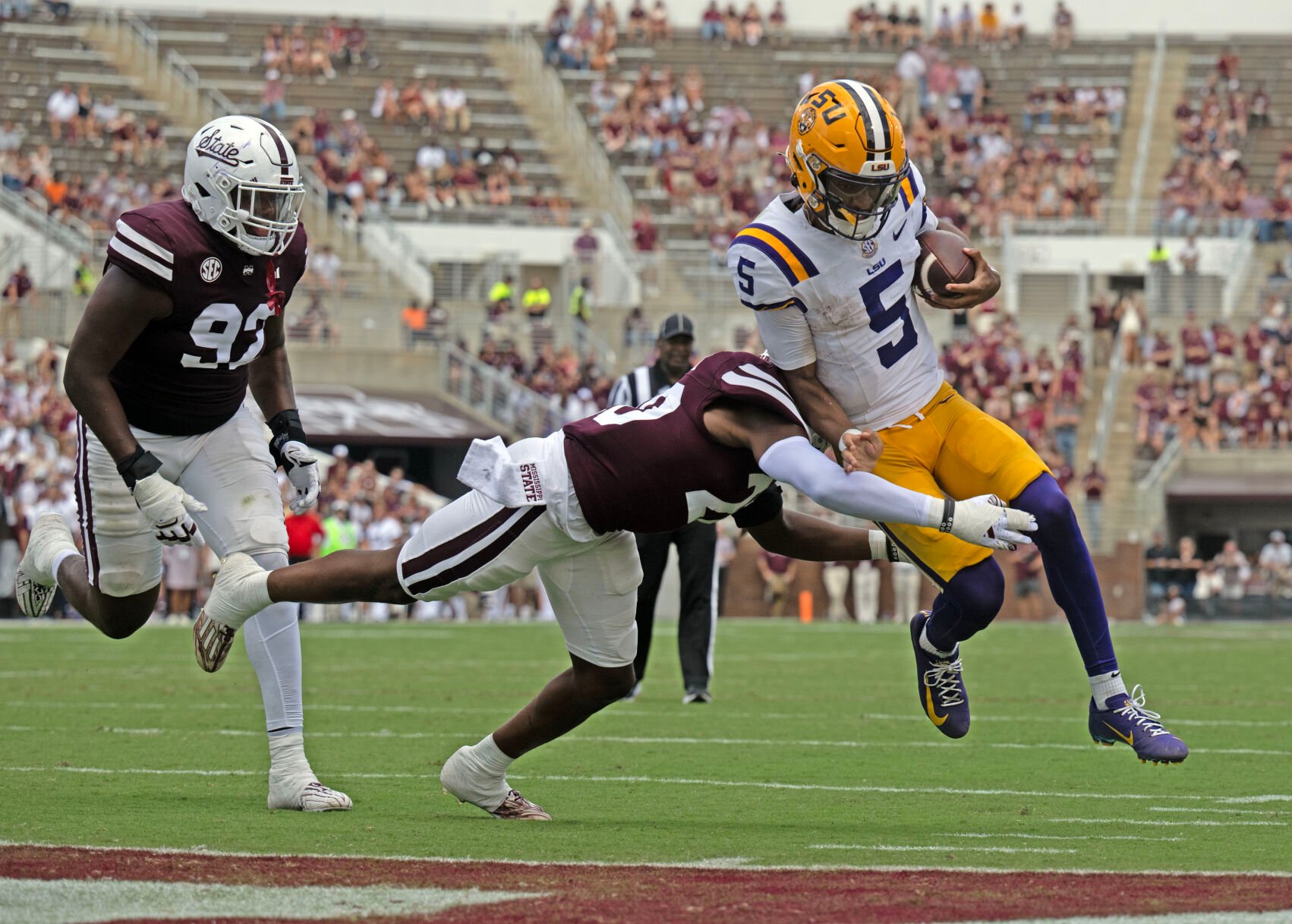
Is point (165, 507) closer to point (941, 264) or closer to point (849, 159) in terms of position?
point (849, 159)

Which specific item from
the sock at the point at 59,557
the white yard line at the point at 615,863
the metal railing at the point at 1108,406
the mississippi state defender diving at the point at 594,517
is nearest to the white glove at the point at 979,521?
the mississippi state defender diving at the point at 594,517

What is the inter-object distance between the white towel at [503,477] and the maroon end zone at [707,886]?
4.04 ft

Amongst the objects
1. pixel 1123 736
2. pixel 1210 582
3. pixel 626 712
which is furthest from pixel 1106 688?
pixel 1210 582

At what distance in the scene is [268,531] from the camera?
6285 millimetres

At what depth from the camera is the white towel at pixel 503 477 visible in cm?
561

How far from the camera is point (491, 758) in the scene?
5910 millimetres

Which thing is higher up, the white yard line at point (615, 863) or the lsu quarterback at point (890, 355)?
the lsu quarterback at point (890, 355)

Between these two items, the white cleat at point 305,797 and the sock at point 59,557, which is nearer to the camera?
the white cleat at point 305,797

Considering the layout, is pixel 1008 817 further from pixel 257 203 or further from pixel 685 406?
pixel 257 203

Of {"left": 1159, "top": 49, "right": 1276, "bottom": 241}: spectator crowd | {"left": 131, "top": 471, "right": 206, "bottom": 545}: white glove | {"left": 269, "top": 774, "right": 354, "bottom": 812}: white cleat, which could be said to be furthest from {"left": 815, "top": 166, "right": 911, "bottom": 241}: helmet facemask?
{"left": 1159, "top": 49, "right": 1276, "bottom": 241}: spectator crowd

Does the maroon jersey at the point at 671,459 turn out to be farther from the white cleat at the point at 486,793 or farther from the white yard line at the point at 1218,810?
the white yard line at the point at 1218,810

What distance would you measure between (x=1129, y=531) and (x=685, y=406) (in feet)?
66.5

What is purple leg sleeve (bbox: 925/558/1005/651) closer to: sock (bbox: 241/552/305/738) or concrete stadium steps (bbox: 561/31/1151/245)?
sock (bbox: 241/552/305/738)

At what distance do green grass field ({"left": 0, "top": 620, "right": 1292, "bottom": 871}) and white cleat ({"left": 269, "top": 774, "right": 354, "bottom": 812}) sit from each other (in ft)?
0.33
